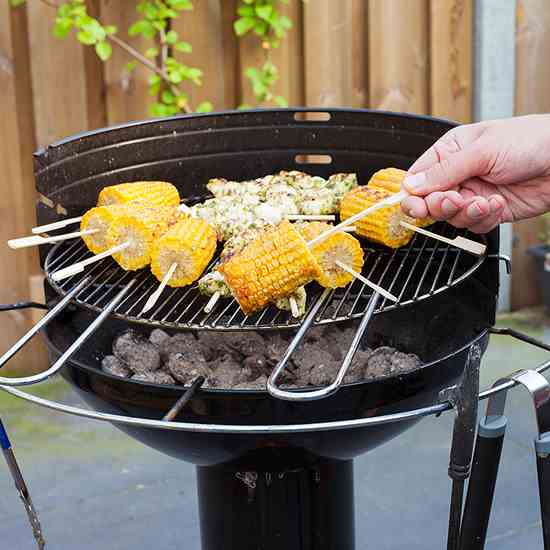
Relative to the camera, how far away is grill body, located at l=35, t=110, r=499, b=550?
1.59 metres

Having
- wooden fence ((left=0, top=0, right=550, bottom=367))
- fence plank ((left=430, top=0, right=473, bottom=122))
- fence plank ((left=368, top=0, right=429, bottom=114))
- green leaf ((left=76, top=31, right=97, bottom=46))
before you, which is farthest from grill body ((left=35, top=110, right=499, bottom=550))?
fence plank ((left=430, top=0, right=473, bottom=122))

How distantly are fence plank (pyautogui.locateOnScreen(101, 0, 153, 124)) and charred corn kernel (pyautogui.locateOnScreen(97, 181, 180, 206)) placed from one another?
174 centimetres

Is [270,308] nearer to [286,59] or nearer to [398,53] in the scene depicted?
[286,59]

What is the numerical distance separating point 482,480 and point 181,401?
568 mm

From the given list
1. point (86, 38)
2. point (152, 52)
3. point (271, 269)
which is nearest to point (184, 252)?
point (271, 269)

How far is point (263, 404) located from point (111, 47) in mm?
2579

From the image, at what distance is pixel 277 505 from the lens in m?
1.84

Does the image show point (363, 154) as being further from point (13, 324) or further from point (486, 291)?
point (13, 324)

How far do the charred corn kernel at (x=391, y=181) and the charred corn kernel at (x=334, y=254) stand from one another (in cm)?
22

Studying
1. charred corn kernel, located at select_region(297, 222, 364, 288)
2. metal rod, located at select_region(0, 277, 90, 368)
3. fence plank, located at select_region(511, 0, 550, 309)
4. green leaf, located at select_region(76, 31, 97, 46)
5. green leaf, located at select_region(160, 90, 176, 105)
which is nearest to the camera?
metal rod, located at select_region(0, 277, 90, 368)

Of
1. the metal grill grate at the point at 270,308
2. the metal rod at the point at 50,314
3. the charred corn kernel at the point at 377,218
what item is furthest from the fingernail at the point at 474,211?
the metal rod at the point at 50,314

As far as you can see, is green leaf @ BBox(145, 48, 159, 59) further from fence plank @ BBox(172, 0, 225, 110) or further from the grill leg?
the grill leg

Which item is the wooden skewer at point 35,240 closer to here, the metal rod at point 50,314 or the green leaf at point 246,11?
the metal rod at point 50,314

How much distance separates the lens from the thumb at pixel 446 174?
1757mm
